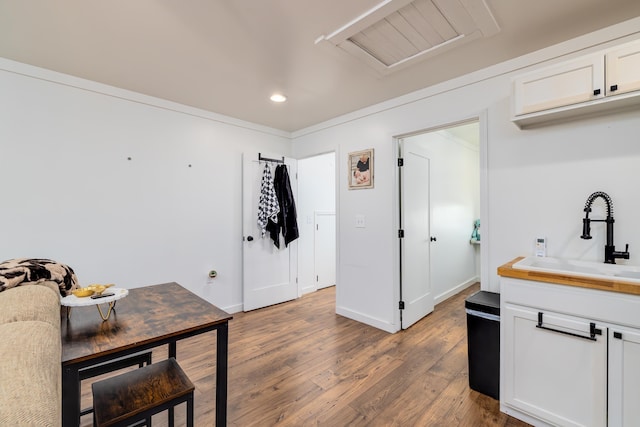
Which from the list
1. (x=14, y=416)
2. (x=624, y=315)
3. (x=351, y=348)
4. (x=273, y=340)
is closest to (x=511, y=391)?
(x=624, y=315)

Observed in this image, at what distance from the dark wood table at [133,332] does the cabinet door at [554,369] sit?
166cm

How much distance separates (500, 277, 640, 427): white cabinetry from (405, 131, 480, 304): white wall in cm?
191

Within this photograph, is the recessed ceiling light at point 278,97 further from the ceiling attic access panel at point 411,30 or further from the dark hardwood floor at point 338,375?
the dark hardwood floor at point 338,375

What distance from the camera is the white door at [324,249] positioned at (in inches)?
179

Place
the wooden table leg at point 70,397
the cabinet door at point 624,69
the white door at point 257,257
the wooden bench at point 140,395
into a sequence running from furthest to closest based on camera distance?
the white door at point 257,257 < the cabinet door at point 624,69 < the wooden bench at point 140,395 < the wooden table leg at point 70,397

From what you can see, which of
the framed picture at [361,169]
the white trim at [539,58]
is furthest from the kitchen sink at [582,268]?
the framed picture at [361,169]

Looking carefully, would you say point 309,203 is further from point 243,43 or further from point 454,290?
point 243,43

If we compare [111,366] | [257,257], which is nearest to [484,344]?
[111,366]

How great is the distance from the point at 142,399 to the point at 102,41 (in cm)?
224

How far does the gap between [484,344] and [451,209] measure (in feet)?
8.16

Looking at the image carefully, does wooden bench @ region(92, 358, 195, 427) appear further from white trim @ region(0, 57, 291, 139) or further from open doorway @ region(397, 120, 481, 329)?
white trim @ region(0, 57, 291, 139)

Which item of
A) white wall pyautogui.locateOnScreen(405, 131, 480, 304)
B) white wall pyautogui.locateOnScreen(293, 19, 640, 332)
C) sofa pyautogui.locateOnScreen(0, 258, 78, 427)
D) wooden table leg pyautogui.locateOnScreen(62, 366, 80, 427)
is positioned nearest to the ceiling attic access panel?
white wall pyautogui.locateOnScreen(293, 19, 640, 332)

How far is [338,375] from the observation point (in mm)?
2203

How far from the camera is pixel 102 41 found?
1959mm
